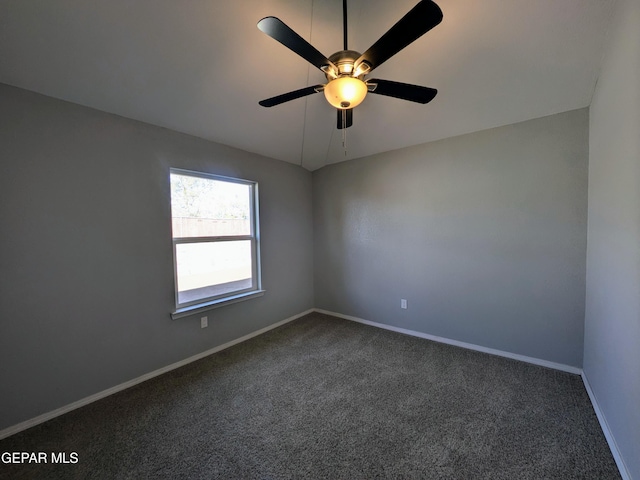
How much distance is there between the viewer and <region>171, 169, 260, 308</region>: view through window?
2693mm

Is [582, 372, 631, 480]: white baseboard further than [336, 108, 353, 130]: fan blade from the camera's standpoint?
No

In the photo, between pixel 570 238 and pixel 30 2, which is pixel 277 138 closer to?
pixel 30 2

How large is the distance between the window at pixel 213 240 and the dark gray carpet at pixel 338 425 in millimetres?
789

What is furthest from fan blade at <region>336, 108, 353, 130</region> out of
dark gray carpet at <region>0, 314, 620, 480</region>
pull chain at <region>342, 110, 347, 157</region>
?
dark gray carpet at <region>0, 314, 620, 480</region>

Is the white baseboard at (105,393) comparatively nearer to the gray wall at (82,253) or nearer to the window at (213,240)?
the gray wall at (82,253)

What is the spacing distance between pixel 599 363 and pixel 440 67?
2563 mm

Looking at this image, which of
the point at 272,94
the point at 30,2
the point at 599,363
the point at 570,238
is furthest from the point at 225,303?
the point at 570,238

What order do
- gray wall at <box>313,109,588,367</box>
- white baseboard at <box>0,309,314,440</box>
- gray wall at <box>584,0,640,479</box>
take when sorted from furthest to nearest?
gray wall at <box>313,109,588,367</box> → white baseboard at <box>0,309,314,440</box> → gray wall at <box>584,0,640,479</box>

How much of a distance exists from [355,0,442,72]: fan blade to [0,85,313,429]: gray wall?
2.15 m

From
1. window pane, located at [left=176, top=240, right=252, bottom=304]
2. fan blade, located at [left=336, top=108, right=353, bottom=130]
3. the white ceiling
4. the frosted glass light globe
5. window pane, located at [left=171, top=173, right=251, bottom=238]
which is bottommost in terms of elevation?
window pane, located at [left=176, top=240, right=252, bottom=304]

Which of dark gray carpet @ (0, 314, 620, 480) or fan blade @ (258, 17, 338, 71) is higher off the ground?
fan blade @ (258, 17, 338, 71)

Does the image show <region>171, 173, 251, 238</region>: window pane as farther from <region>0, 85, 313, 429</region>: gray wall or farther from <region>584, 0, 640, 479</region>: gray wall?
<region>584, 0, 640, 479</region>: gray wall

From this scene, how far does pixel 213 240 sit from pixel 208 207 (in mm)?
388

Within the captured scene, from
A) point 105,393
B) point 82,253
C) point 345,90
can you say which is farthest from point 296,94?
point 105,393
